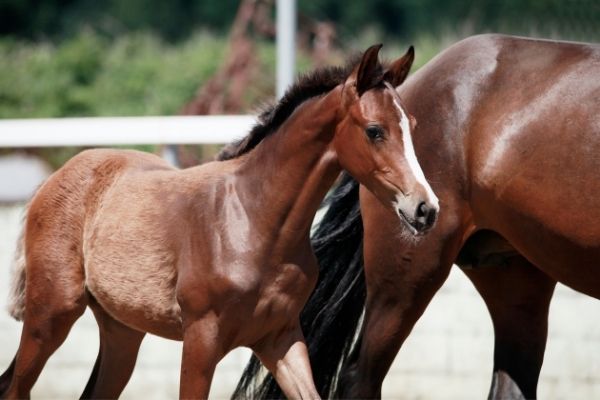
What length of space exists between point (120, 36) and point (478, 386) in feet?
44.0

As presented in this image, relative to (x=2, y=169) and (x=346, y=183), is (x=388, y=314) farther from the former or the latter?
(x=2, y=169)

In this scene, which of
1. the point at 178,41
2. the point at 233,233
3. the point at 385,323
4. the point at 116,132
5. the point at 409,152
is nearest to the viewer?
the point at 409,152

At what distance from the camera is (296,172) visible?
378 cm

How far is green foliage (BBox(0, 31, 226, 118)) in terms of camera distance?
1446cm

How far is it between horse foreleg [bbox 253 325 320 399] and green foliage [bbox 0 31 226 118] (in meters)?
10.2

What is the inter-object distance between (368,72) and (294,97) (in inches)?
14.4

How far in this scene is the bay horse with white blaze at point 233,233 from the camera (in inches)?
141

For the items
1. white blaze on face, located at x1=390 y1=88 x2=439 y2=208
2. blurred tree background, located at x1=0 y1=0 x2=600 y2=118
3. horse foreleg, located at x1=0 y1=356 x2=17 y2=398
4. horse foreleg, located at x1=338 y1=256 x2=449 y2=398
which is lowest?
blurred tree background, located at x1=0 y1=0 x2=600 y2=118

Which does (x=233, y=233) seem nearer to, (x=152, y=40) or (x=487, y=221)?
(x=487, y=221)

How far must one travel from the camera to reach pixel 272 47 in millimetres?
15141

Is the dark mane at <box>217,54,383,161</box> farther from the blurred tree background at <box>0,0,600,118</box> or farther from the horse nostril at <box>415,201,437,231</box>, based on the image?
the blurred tree background at <box>0,0,600,118</box>

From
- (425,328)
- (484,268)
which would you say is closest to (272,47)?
(425,328)

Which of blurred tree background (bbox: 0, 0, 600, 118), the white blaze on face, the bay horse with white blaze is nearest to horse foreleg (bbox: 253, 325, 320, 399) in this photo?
the bay horse with white blaze

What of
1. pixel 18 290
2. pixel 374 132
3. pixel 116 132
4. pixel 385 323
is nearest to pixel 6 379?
pixel 18 290
